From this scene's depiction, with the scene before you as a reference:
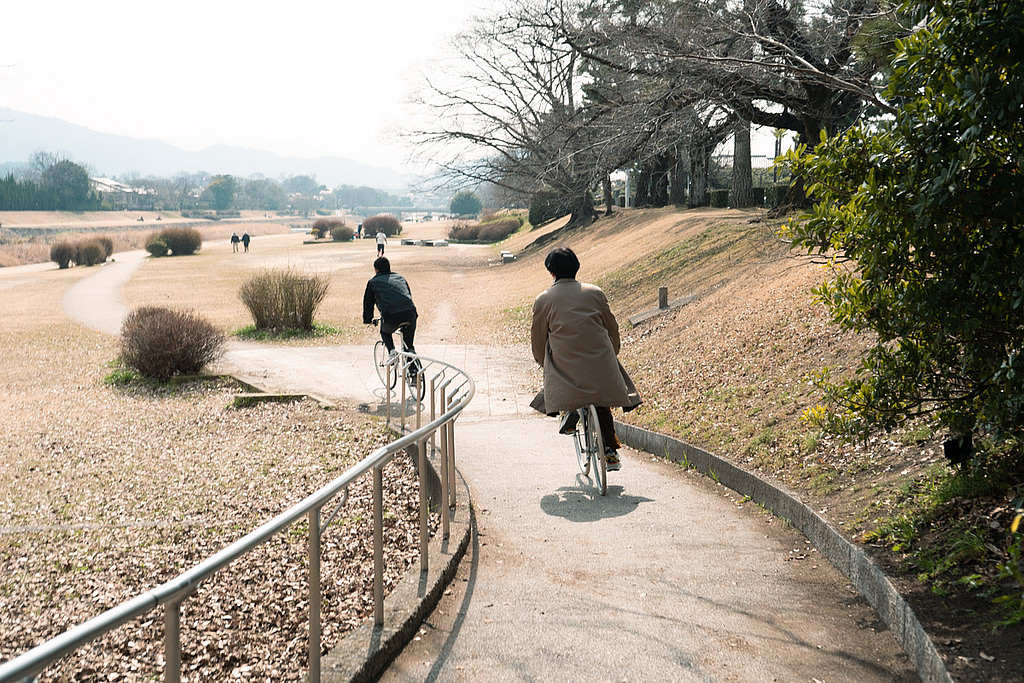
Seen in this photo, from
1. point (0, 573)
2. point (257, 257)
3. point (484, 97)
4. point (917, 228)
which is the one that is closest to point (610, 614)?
point (917, 228)

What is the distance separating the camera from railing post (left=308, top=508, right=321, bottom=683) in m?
3.26

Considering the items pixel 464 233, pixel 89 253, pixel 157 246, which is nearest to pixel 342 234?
pixel 464 233

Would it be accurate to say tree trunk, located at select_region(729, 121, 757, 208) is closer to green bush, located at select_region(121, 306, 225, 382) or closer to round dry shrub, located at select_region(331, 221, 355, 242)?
green bush, located at select_region(121, 306, 225, 382)

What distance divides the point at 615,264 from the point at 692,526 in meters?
22.2

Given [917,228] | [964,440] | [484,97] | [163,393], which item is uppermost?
[484,97]

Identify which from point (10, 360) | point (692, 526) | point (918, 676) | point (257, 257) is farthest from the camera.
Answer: point (257, 257)

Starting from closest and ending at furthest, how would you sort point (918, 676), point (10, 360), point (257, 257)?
point (918, 676) → point (10, 360) → point (257, 257)

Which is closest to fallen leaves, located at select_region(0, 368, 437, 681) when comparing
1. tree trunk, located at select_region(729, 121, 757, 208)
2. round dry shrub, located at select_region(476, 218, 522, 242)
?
tree trunk, located at select_region(729, 121, 757, 208)

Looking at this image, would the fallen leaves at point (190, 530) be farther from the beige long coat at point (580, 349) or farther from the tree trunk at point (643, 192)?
the tree trunk at point (643, 192)

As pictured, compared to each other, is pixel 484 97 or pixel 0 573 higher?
pixel 484 97

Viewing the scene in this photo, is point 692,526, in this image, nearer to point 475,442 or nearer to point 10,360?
point 475,442

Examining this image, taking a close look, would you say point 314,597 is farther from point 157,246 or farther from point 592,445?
point 157,246

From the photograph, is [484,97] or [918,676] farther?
[484,97]

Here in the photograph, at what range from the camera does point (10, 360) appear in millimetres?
18047
